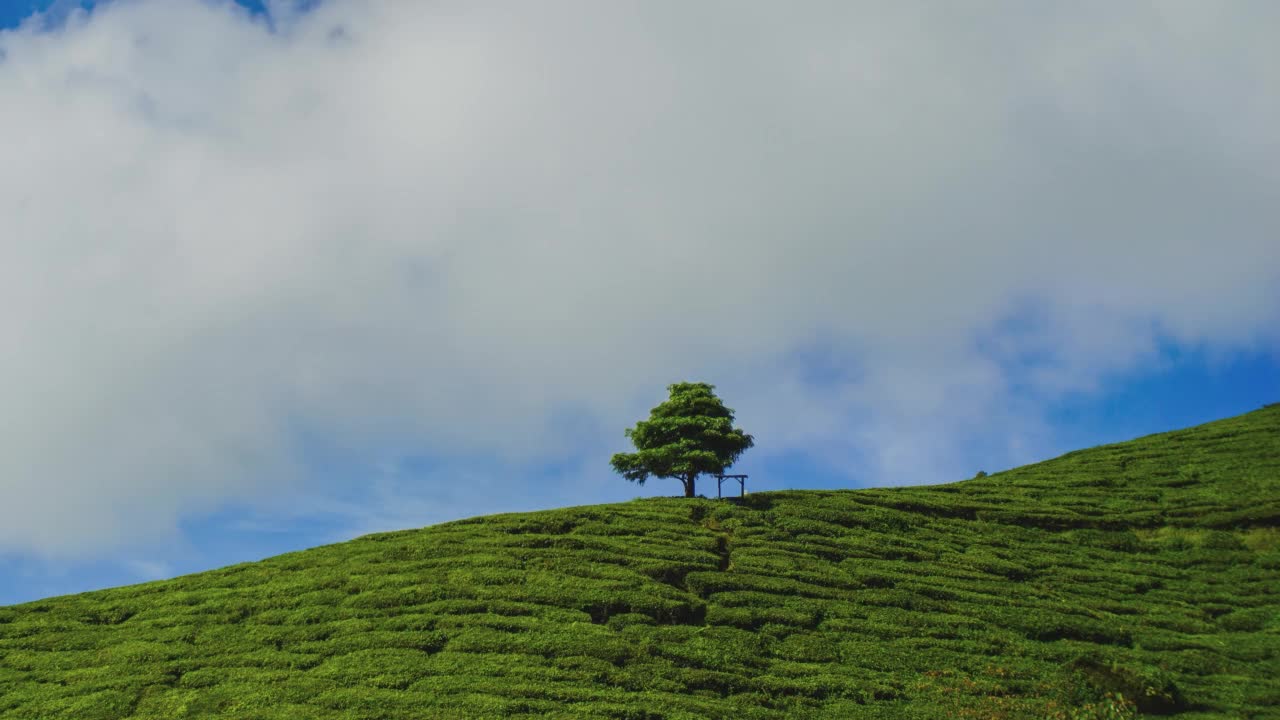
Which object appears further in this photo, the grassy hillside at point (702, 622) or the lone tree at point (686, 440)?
the lone tree at point (686, 440)

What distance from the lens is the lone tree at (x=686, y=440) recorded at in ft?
186

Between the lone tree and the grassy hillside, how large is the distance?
3.40 metres

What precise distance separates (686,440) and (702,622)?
20707 millimetres

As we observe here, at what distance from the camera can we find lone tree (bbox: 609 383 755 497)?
56.8 m

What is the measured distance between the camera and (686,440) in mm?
56844

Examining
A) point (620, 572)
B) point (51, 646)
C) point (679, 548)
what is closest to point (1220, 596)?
point (679, 548)

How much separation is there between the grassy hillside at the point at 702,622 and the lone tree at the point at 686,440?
340 centimetres

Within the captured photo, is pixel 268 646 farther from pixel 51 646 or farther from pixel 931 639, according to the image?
pixel 931 639

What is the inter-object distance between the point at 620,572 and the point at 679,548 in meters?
4.95

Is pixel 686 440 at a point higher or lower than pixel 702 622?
higher

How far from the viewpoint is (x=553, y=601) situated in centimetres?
3712

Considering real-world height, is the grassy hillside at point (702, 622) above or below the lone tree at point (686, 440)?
below

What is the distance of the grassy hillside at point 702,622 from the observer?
30.7 m

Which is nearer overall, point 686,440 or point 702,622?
point 702,622
